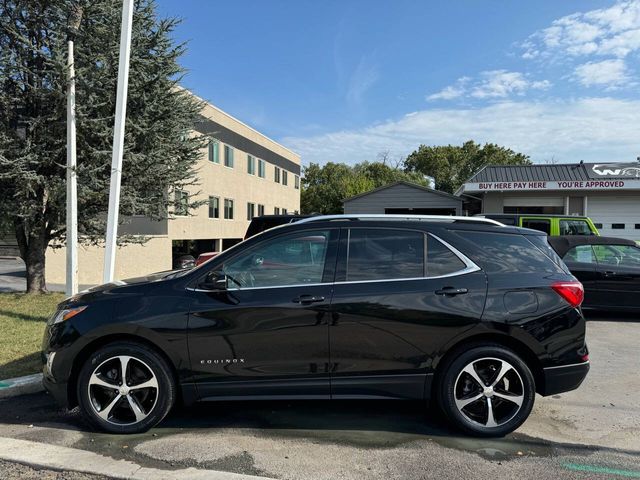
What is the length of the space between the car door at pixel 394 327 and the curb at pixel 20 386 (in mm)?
3220

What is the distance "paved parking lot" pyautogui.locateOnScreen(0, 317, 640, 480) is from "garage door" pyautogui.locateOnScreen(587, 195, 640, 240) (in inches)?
825

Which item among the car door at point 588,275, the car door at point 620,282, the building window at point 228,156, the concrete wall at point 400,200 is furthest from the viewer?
the building window at point 228,156

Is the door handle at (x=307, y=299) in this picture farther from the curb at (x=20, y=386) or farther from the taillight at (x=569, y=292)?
the curb at (x=20, y=386)

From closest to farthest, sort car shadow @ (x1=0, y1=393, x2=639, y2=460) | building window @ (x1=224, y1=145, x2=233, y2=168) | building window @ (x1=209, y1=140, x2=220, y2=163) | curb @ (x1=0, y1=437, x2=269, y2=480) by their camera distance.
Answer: curb @ (x1=0, y1=437, x2=269, y2=480) < car shadow @ (x1=0, y1=393, x2=639, y2=460) < building window @ (x1=209, y1=140, x2=220, y2=163) < building window @ (x1=224, y1=145, x2=233, y2=168)

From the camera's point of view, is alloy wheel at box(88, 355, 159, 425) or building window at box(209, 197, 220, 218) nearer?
alloy wheel at box(88, 355, 159, 425)

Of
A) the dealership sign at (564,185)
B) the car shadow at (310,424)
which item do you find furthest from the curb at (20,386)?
the dealership sign at (564,185)

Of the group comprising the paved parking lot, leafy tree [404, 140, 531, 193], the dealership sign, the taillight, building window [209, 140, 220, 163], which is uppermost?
leafy tree [404, 140, 531, 193]

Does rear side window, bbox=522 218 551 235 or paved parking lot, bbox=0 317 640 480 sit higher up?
rear side window, bbox=522 218 551 235

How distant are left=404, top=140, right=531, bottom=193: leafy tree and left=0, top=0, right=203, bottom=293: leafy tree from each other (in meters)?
55.8

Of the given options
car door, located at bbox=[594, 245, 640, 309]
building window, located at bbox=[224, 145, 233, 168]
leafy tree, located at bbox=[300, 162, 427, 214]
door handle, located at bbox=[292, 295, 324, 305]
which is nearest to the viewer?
door handle, located at bbox=[292, 295, 324, 305]

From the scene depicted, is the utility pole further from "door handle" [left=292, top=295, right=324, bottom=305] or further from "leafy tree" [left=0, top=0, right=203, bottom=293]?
"door handle" [left=292, top=295, right=324, bottom=305]

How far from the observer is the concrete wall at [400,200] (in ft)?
92.3

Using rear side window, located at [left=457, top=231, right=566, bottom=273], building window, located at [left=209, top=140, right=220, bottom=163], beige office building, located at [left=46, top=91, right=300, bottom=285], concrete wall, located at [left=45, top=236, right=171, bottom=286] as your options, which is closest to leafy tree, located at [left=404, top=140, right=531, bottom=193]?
beige office building, located at [left=46, top=91, right=300, bottom=285]

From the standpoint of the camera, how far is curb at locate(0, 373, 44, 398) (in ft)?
15.9
